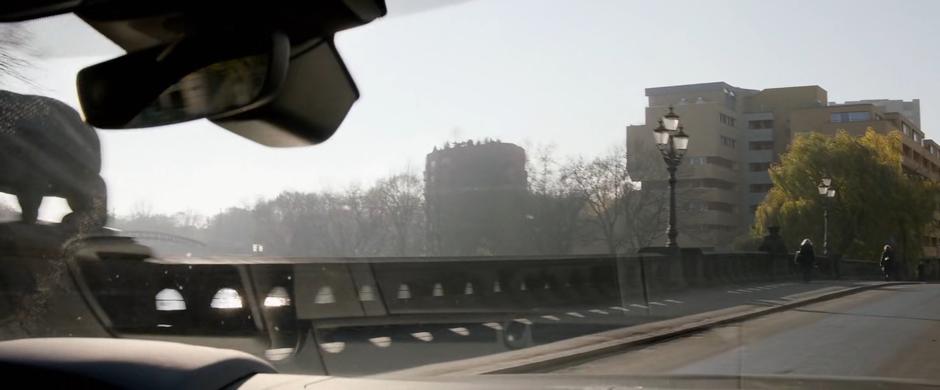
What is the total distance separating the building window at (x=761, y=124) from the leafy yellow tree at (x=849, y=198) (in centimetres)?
175

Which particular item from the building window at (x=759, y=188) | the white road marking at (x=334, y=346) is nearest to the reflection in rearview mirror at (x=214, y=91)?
the white road marking at (x=334, y=346)

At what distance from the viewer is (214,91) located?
290 centimetres

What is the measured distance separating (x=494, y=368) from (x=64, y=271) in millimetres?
4524

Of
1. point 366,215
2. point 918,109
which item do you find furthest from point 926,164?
point 366,215

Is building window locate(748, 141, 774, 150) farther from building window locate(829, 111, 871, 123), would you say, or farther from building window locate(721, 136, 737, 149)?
building window locate(829, 111, 871, 123)

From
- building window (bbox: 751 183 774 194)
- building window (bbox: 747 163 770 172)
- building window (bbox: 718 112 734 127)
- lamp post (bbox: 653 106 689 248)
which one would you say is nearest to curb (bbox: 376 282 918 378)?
lamp post (bbox: 653 106 689 248)

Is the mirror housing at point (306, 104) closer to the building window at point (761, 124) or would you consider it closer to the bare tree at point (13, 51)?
the bare tree at point (13, 51)

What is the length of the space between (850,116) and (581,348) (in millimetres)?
75573

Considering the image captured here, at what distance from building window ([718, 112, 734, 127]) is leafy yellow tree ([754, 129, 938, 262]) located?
1093 cm

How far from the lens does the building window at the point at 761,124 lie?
169 feet

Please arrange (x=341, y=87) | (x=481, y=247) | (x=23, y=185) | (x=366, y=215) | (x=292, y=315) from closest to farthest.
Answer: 1. (x=341, y=87)
2. (x=23, y=185)
3. (x=292, y=315)
4. (x=366, y=215)
5. (x=481, y=247)

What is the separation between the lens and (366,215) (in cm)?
2236

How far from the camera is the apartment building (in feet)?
103

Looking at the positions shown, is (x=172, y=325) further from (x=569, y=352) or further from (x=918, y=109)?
(x=918, y=109)
